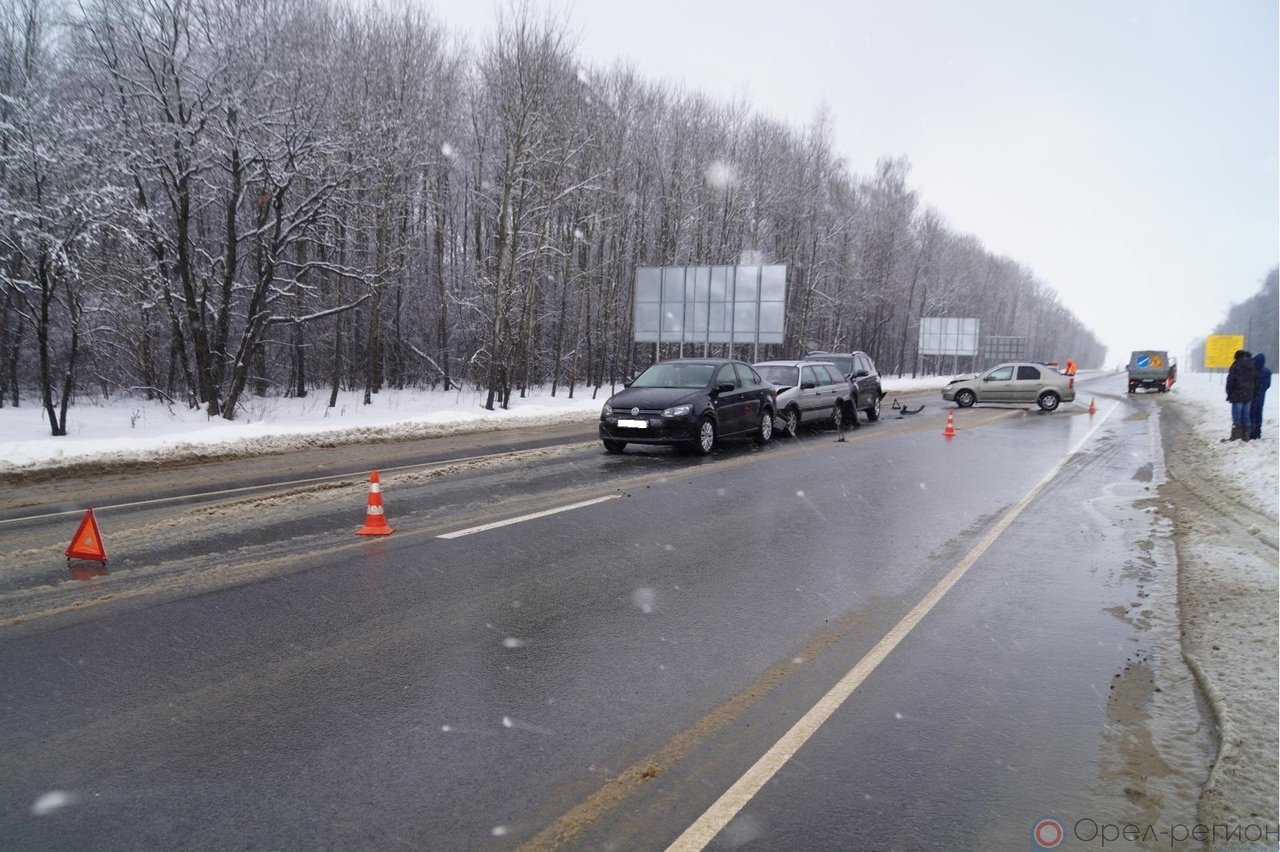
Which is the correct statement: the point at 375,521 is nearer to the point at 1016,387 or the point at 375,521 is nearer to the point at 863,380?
the point at 863,380

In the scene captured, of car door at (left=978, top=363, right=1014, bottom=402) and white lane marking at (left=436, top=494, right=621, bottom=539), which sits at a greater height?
car door at (left=978, top=363, right=1014, bottom=402)

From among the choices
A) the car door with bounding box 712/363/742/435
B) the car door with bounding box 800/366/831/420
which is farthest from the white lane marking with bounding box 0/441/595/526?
the car door with bounding box 800/366/831/420

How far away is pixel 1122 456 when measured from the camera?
49.5 ft

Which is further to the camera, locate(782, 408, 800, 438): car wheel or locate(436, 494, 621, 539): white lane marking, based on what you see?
locate(782, 408, 800, 438): car wheel

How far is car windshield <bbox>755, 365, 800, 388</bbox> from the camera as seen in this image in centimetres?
1834

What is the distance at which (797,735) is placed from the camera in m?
3.64

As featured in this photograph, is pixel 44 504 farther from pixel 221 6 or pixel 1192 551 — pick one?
pixel 221 6

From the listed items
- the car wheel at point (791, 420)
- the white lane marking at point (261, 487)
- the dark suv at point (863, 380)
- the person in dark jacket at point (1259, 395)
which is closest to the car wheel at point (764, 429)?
the car wheel at point (791, 420)

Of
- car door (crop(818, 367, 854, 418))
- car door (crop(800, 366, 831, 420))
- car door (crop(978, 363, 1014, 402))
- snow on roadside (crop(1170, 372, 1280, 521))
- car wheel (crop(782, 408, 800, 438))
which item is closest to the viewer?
snow on roadside (crop(1170, 372, 1280, 521))

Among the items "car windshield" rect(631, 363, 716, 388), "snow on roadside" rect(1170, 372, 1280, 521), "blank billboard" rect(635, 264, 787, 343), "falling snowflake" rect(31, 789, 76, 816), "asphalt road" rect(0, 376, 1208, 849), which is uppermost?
"blank billboard" rect(635, 264, 787, 343)

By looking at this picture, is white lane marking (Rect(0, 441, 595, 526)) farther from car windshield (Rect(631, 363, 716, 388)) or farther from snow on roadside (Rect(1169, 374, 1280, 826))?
snow on roadside (Rect(1169, 374, 1280, 826))

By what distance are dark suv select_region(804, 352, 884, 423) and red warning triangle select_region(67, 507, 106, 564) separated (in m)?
18.1

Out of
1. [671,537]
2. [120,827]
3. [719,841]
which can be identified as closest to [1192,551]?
[671,537]

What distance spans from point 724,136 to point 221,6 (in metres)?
33.5
